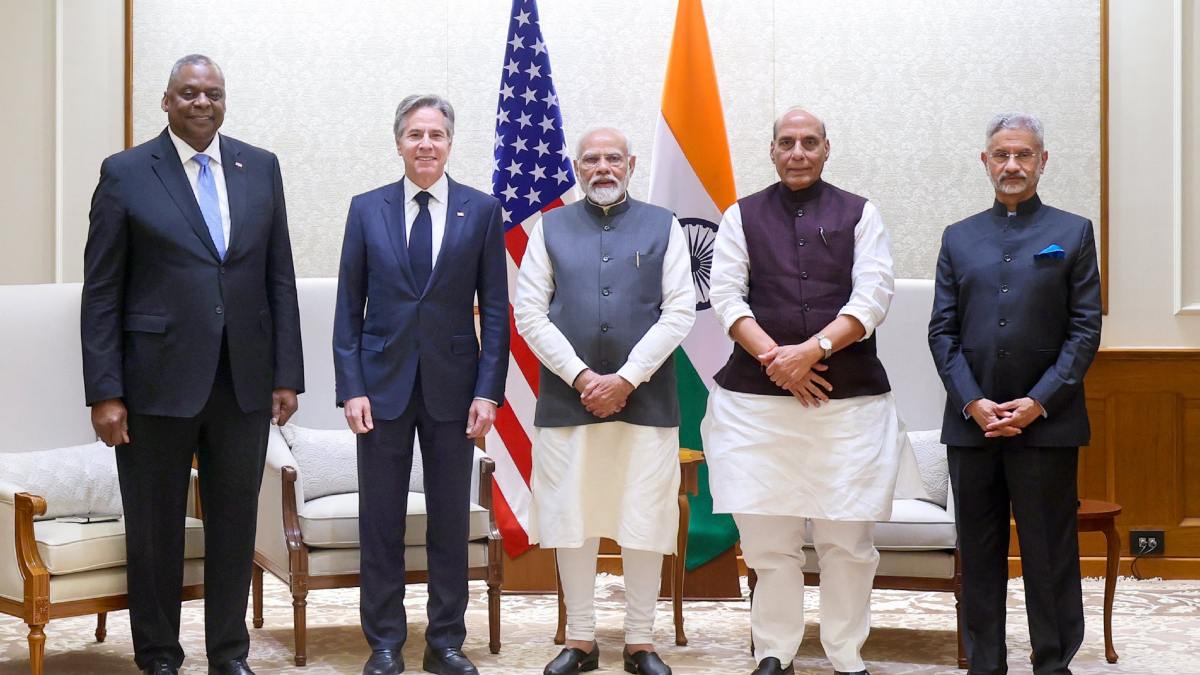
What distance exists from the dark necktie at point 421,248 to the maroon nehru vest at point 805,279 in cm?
99

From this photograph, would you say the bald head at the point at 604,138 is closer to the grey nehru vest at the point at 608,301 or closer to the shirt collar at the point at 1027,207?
the grey nehru vest at the point at 608,301

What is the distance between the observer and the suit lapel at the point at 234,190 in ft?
11.4

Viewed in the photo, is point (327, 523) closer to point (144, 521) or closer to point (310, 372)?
point (144, 521)

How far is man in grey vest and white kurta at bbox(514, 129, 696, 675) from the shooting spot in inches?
147

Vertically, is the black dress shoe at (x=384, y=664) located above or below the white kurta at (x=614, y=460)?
below

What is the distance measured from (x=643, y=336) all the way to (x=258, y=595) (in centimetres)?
182

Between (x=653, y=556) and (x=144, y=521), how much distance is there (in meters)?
1.52


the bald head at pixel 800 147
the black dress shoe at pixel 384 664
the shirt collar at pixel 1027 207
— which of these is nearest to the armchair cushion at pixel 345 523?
the black dress shoe at pixel 384 664

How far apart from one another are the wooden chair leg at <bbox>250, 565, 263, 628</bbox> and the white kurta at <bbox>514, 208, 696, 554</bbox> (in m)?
1.18

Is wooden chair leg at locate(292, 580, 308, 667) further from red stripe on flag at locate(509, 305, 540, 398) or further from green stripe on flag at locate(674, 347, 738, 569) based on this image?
green stripe on flag at locate(674, 347, 738, 569)

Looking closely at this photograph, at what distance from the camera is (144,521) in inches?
136

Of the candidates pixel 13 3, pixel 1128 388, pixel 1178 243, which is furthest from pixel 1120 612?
pixel 13 3

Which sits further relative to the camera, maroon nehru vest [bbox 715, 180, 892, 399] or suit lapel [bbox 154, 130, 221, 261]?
maroon nehru vest [bbox 715, 180, 892, 399]

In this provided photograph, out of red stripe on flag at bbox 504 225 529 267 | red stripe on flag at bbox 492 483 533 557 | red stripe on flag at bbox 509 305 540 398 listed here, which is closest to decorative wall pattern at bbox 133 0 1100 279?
red stripe on flag at bbox 504 225 529 267
